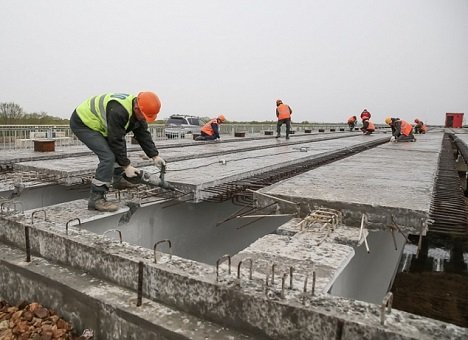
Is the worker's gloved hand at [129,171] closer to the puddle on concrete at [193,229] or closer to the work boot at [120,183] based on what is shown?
the puddle on concrete at [193,229]

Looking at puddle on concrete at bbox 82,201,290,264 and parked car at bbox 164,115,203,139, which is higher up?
parked car at bbox 164,115,203,139

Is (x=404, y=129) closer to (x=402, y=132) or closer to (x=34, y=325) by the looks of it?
(x=402, y=132)

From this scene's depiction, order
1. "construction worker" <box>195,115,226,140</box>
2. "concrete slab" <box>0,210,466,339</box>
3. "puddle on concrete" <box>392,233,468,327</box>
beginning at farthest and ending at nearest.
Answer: "construction worker" <box>195,115,226,140</box>, "puddle on concrete" <box>392,233,468,327</box>, "concrete slab" <box>0,210,466,339</box>

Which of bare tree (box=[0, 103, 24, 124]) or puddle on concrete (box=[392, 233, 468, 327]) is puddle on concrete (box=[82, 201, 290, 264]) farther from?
bare tree (box=[0, 103, 24, 124])

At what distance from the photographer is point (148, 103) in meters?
4.02

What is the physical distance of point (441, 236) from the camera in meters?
7.62

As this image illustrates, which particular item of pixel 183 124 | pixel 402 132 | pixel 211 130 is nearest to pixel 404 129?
pixel 402 132

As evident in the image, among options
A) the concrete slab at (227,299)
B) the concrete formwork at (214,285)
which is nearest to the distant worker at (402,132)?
the concrete formwork at (214,285)

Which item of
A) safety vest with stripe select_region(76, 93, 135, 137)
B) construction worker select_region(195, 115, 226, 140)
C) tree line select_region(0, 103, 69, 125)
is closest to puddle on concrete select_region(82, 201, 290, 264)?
safety vest with stripe select_region(76, 93, 135, 137)

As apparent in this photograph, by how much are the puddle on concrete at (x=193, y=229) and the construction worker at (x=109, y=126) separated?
1.54 ft

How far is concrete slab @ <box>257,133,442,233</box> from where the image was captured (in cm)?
377

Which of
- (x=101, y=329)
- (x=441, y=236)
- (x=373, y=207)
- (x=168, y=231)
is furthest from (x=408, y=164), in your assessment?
(x=101, y=329)

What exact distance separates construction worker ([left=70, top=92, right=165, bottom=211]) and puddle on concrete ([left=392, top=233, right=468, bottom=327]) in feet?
12.8

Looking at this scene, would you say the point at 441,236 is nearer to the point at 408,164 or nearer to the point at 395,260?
the point at 408,164
